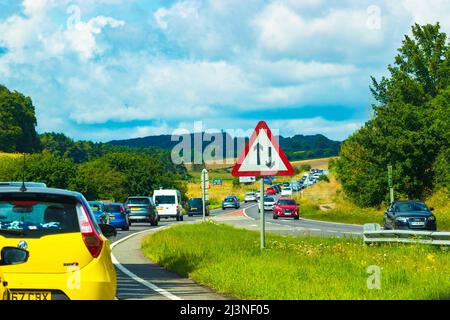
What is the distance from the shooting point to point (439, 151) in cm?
6806

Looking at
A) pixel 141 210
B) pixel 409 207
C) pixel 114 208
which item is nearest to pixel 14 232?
pixel 409 207

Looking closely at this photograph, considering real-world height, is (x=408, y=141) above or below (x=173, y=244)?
above

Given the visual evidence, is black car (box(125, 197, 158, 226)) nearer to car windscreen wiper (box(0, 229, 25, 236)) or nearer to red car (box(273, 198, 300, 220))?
red car (box(273, 198, 300, 220))

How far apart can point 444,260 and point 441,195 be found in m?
49.1

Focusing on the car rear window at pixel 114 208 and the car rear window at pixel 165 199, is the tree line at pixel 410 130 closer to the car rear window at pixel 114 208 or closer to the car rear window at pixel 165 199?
the car rear window at pixel 165 199

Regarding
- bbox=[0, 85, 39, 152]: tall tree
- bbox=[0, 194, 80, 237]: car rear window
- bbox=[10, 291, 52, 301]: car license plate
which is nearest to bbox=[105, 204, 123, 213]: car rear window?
bbox=[0, 194, 80, 237]: car rear window

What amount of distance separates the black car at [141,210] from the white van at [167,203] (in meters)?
14.8

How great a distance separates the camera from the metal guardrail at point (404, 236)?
75.0 feet

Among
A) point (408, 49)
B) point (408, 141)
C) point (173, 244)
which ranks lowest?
point (173, 244)

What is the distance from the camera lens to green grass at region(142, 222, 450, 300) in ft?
41.2

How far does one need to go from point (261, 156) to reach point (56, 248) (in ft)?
29.5
